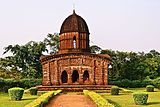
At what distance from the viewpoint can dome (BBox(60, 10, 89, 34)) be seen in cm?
4112

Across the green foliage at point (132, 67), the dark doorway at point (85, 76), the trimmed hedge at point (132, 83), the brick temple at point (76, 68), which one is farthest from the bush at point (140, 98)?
the green foliage at point (132, 67)

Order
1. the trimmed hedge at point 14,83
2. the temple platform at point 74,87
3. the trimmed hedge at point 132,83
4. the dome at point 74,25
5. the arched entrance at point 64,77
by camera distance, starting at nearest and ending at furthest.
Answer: the temple platform at point 74,87, the arched entrance at point 64,77, the dome at point 74,25, the trimmed hedge at point 14,83, the trimmed hedge at point 132,83

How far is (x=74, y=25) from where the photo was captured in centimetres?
4134

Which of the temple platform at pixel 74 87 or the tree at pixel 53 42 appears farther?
the tree at pixel 53 42

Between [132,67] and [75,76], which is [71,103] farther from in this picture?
[132,67]

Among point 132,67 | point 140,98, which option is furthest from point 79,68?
point 132,67

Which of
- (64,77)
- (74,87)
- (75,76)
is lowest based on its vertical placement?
(74,87)

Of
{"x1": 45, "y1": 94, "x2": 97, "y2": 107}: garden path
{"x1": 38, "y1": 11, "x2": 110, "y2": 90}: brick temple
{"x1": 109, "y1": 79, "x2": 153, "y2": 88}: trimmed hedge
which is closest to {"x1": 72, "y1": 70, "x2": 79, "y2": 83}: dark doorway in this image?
{"x1": 38, "y1": 11, "x2": 110, "y2": 90}: brick temple

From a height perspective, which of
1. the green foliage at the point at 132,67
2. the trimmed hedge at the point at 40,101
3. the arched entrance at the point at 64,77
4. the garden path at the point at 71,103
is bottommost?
the garden path at the point at 71,103

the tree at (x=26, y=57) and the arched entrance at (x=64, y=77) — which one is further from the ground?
the tree at (x=26, y=57)

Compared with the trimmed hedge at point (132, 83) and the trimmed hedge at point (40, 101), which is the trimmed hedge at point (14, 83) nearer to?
the trimmed hedge at point (132, 83)

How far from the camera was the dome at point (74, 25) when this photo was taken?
41.1m

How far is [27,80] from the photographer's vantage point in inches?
1893

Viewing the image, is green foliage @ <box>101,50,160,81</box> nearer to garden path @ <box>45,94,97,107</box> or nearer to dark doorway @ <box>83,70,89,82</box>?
dark doorway @ <box>83,70,89,82</box>
